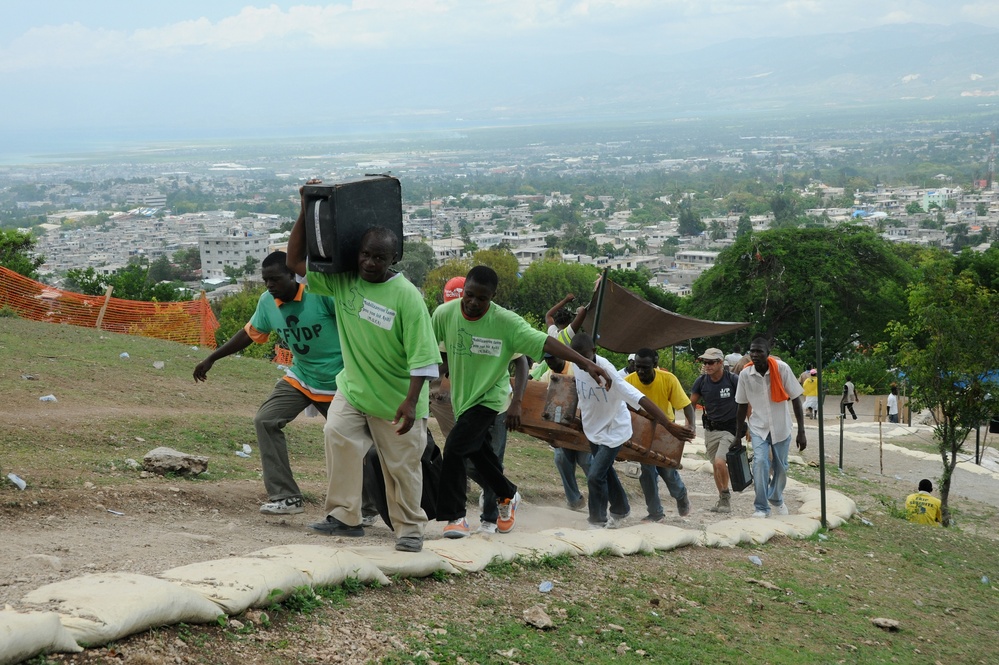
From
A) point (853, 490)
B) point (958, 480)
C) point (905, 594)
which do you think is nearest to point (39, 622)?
point (905, 594)

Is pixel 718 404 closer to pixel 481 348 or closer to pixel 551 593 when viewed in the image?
pixel 481 348

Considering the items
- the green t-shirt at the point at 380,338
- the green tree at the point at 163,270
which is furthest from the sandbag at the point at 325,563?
the green tree at the point at 163,270

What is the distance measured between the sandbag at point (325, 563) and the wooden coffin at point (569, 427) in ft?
9.33

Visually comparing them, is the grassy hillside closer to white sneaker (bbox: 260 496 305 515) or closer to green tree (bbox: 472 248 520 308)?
white sneaker (bbox: 260 496 305 515)

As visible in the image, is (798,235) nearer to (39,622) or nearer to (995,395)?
(995,395)

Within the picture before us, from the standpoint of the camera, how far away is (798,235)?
162 ft

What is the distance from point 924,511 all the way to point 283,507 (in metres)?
7.34

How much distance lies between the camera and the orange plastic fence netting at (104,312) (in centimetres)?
1836

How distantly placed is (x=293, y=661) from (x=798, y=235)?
47.8 metres

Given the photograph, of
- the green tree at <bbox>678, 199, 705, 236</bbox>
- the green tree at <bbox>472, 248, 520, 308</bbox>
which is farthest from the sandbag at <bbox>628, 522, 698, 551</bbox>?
the green tree at <bbox>678, 199, 705, 236</bbox>

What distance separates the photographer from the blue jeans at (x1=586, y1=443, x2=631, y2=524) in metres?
8.05

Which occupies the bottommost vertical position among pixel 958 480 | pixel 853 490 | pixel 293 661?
pixel 958 480

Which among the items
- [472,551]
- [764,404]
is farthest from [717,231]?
[472,551]

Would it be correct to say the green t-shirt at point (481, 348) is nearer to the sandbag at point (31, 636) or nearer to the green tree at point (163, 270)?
the sandbag at point (31, 636)
